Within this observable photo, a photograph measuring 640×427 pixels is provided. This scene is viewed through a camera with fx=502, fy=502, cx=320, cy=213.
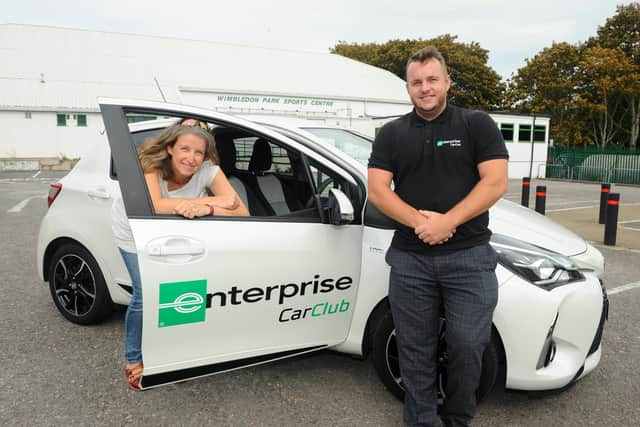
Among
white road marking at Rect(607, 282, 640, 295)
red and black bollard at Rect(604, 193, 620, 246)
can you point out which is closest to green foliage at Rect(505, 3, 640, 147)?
red and black bollard at Rect(604, 193, 620, 246)

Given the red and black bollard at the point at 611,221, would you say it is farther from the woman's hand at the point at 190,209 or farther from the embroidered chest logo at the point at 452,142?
the woman's hand at the point at 190,209

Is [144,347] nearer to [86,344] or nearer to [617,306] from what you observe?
[86,344]

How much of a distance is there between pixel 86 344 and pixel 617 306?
448 centimetres

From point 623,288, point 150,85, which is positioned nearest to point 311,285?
point 623,288

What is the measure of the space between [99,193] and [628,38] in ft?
116

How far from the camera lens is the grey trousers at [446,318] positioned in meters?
2.24

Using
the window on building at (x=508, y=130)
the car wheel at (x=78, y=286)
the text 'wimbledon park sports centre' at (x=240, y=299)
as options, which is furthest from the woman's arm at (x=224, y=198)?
the window on building at (x=508, y=130)

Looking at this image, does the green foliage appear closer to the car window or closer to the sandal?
the car window

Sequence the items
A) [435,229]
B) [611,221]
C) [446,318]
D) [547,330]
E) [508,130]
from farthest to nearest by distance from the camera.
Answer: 1. [508,130]
2. [611,221]
3. [547,330]
4. [446,318]
5. [435,229]

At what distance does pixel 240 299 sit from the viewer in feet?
8.34

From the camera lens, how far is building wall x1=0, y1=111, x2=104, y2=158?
2611 centimetres

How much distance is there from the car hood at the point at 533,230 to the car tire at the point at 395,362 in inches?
24.2

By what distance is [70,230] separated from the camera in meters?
3.81

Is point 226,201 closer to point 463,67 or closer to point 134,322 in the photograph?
point 134,322
